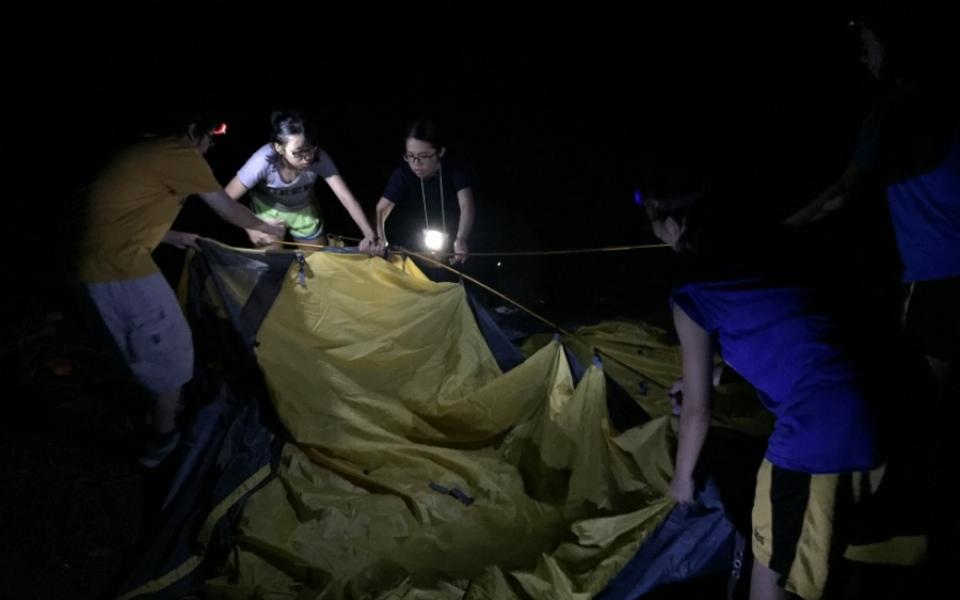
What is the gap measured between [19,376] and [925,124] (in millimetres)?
4551

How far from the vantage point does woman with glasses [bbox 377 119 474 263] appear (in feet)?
11.6

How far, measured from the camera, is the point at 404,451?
8.51 feet

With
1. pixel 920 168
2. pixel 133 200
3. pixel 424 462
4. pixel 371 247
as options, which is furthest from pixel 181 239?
pixel 920 168

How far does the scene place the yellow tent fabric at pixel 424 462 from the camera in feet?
6.61

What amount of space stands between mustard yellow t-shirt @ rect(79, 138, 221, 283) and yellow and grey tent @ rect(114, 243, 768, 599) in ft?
1.53

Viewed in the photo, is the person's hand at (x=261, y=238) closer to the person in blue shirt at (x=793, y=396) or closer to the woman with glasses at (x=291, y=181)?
the woman with glasses at (x=291, y=181)

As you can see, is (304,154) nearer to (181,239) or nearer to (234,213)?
(234,213)

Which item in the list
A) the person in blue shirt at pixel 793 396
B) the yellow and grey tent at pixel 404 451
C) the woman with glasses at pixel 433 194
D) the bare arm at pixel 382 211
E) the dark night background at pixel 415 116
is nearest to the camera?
the person in blue shirt at pixel 793 396

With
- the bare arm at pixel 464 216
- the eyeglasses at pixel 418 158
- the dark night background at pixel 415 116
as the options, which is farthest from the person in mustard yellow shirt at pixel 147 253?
the bare arm at pixel 464 216

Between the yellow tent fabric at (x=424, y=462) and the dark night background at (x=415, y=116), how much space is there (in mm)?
804

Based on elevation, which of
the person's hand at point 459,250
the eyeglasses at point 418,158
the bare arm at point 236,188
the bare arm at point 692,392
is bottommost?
the bare arm at point 692,392

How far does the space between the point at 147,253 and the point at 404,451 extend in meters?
1.42

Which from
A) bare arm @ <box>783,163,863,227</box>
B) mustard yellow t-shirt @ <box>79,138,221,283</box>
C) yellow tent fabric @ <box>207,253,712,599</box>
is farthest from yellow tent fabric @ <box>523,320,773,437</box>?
mustard yellow t-shirt @ <box>79,138,221,283</box>

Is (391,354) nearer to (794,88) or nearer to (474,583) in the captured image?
(474,583)
